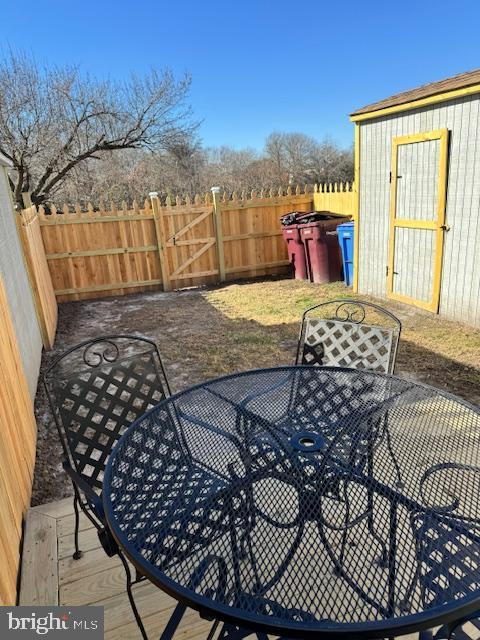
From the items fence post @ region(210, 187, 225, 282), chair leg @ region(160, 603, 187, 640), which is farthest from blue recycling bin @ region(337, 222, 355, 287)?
chair leg @ region(160, 603, 187, 640)

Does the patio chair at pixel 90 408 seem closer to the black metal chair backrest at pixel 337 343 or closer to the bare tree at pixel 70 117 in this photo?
the black metal chair backrest at pixel 337 343

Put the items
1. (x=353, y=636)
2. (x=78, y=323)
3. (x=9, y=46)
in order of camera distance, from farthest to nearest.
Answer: (x=9, y=46)
(x=78, y=323)
(x=353, y=636)

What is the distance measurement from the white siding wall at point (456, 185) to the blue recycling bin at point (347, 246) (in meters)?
0.77

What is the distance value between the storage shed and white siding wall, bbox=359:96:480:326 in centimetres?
1

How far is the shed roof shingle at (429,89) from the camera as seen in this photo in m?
4.12

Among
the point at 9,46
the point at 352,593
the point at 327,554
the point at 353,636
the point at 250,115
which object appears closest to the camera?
the point at 353,636

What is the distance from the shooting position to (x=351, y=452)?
134cm

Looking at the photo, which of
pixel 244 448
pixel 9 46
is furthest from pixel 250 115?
pixel 244 448

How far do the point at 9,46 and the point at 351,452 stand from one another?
13.5 metres

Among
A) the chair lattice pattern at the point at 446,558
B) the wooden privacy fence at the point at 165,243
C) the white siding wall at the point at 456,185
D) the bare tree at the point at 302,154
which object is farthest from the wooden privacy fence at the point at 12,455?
the bare tree at the point at 302,154

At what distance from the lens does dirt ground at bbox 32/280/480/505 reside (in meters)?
3.22

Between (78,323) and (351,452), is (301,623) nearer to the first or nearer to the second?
(351,452)

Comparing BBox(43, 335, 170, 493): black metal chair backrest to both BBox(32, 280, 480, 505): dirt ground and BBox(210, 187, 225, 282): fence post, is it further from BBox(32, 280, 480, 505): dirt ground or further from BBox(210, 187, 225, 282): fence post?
BBox(210, 187, 225, 282): fence post

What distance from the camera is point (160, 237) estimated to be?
7117 mm
